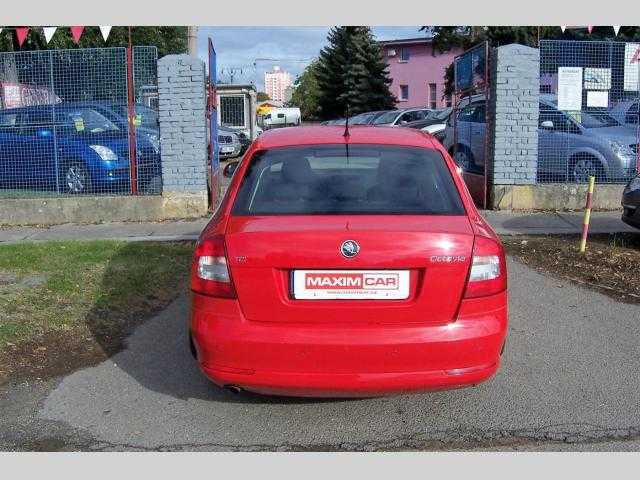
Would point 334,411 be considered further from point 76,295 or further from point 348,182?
point 76,295

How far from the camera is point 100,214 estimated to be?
1057 cm

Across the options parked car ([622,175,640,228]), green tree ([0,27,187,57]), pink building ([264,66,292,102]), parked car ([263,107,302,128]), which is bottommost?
parked car ([622,175,640,228])

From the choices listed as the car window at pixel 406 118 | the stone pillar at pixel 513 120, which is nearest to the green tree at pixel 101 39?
the car window at pixel 406 118

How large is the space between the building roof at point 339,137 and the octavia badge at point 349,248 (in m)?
1.00

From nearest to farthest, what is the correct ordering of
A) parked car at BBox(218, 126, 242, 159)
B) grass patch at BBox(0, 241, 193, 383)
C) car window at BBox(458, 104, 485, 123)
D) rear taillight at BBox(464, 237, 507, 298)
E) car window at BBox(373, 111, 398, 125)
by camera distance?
rear taillight at BBox(464, 237, 507, 298), grass patch at BBox(0, 241, 193, 383), car window at BBox(458, 104, 485, 123), parked car at BBox(218, 126, 242, 159), car window at BBox(373, 111, 398, 125)

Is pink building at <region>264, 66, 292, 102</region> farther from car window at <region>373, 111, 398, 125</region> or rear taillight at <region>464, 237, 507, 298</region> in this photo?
rear taillight at <region>464, 237, 507, 298</region>

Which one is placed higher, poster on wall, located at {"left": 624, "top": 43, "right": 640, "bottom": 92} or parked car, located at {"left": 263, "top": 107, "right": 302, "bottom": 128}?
parked car, located at {"left": 263, "top": 107, "right": 302, "bottom": 128}

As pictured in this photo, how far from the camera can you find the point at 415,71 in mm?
56906

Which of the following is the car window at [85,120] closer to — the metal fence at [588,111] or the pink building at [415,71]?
the metal fence at [588,111]

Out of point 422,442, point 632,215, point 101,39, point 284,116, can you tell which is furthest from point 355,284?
point 284,116

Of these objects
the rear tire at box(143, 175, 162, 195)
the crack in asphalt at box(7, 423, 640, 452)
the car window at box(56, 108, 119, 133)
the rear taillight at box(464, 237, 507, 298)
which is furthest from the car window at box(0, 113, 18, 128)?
the rear taillight at box(464, 237, 507, 298)

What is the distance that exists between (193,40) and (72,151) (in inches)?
295

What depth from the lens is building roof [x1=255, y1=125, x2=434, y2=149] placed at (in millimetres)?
4207

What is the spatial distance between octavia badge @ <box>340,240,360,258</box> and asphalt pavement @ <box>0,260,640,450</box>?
3.44 feet
